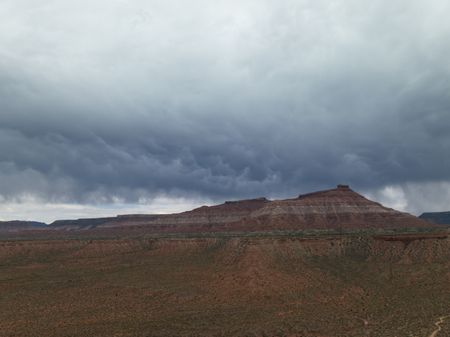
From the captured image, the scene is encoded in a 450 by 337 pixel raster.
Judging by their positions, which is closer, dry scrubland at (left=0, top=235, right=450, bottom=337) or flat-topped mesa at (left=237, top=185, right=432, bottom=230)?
dry scrubland at (left=0, top=235, right=450, bottom=337)

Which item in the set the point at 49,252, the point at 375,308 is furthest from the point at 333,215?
the point at 375,308

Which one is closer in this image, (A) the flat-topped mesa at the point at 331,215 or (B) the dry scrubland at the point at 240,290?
(B) the dry scrubland at the point at 240,290

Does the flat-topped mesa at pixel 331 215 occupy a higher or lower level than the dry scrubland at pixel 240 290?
higher

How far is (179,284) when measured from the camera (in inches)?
2729

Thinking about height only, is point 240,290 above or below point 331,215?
below

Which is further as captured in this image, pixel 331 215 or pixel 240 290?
pixel 331 215

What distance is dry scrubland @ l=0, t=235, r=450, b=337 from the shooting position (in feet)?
151

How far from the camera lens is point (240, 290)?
64.2 m

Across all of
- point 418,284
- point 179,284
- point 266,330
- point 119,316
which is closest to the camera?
point 266,330

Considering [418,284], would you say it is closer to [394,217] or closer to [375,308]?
[375,308]

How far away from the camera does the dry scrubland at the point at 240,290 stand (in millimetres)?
45906

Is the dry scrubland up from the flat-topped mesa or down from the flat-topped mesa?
down

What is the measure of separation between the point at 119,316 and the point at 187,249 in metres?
55.7

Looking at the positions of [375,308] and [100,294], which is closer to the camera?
[375,308]
